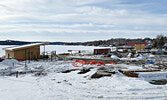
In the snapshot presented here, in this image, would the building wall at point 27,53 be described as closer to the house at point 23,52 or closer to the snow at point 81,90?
the house at point 23,52

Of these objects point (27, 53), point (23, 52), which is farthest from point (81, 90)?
point (27, 53)

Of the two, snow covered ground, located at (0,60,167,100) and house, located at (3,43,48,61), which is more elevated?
house, located at (3,43,48,61)

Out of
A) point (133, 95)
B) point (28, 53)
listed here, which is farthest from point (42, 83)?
point (28, 53)

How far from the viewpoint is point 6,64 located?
71.8 ft

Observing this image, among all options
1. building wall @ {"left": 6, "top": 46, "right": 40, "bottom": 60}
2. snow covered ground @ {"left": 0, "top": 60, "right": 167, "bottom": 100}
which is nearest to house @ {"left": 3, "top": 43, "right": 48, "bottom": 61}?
building wall @ {"left": 6, "top": 46, "right": 40, "bottom": 60}

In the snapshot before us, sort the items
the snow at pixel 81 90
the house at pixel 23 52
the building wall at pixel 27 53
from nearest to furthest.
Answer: the snow at pixel 81 90 → the house at pixel 23 52 → the building wall at pixel 27 53

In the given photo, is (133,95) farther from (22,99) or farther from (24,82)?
(24,82)

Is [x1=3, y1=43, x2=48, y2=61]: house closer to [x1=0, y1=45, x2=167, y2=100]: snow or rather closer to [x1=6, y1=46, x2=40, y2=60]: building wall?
[x1=6, y1=46, x2=40, y2=60]: building wall

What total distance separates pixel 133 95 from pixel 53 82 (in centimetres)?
654

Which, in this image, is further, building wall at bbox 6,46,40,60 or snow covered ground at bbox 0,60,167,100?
building wall at bbox 6,46,40,60

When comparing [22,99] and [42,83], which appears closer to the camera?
[22,99]

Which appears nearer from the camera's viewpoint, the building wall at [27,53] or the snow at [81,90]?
the snow at [81,90]

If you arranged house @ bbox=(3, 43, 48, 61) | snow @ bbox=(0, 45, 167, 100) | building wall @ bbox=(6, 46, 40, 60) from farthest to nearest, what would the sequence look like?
building wall @ bbox=(6, 46, 40, 60), house @ bbox=(3, 43, 48, 61), snow @ bbox=(0, 45, 167, 100)

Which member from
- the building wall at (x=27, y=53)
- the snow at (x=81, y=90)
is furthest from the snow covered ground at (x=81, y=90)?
the building wall at (x=27, y=53)
